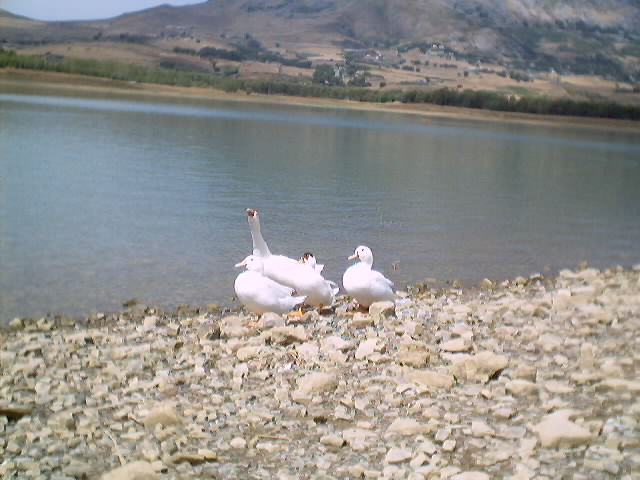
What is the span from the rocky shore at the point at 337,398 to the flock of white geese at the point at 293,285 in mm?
213

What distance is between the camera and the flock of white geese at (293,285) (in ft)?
25.9

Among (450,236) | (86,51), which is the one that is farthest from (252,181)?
(86,51)

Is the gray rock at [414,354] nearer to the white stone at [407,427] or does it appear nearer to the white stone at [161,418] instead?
the white stone at [407,427]

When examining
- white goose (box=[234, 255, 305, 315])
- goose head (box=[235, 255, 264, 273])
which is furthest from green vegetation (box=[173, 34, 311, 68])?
white goose (box=[234, 255, 305, 315])

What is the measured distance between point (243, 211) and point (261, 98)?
A: 75.6 metres

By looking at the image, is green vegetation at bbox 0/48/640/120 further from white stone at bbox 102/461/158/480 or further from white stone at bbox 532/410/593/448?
white stone at bbox 532/410/593/448

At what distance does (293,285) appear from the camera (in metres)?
8.45

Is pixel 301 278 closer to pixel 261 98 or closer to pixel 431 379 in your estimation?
pixel 431 379

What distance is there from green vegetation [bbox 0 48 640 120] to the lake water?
4688cm

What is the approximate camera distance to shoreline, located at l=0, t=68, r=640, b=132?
74062 millimetres

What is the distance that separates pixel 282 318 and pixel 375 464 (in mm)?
3373

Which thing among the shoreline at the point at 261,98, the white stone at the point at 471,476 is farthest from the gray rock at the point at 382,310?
the shoreline at the point at 261,98

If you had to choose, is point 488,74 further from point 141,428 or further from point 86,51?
point 141,428

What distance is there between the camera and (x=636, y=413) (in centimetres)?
479
